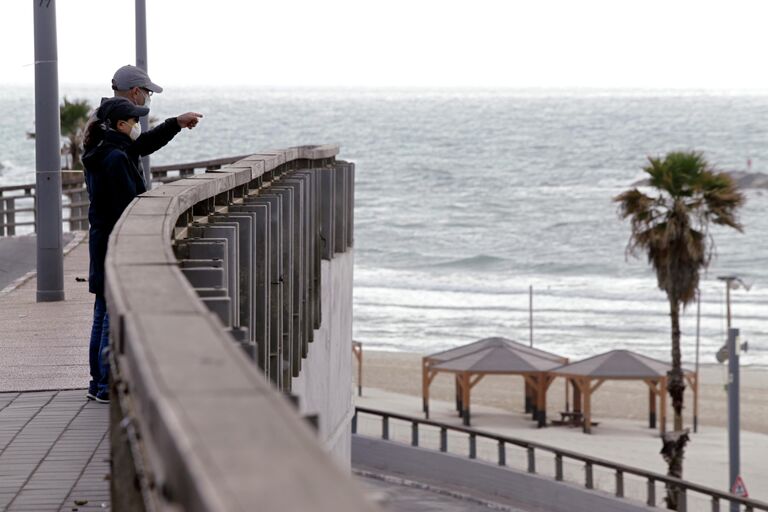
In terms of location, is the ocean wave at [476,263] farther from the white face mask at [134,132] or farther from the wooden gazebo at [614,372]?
the white face mask at [134,132]

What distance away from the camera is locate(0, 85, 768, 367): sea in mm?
52656

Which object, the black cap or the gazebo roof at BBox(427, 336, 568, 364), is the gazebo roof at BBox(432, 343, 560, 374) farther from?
the black cap

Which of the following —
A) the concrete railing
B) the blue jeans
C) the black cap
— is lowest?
the blue jeans

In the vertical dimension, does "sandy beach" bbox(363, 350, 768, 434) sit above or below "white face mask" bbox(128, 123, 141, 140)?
below

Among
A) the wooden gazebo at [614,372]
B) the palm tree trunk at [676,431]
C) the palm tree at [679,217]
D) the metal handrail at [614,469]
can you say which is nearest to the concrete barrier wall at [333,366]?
the metal handrail at [614,469]

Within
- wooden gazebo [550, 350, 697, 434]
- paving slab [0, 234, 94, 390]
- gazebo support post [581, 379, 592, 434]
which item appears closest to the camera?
paving slab [0, 234, 94, 390]

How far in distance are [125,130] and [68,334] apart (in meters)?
3.98

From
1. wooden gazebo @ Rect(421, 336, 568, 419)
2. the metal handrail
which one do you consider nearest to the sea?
wooden gazebo @ Rect(421, 336, 568, 419)

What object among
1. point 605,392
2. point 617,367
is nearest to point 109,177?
point 617,367

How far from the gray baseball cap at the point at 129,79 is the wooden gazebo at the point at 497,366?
83.9 feet

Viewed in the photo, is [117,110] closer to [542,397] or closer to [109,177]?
[109,177]

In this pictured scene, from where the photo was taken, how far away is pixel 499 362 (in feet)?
110

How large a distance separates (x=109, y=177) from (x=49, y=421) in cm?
125

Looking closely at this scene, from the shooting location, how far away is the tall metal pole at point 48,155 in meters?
13.6
